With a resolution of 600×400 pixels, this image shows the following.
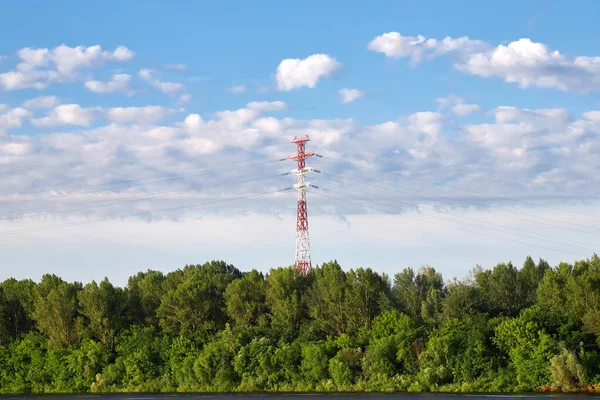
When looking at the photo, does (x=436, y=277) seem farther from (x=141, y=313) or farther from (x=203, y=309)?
(x=141, y=313)

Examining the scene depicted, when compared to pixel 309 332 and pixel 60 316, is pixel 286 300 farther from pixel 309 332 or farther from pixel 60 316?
pixel 60 316

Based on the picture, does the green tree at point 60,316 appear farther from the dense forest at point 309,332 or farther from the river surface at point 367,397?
the river surface at point 367,397

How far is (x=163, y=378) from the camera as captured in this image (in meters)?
102

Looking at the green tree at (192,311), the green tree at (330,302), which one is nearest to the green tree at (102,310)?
the green tree at (192,311)

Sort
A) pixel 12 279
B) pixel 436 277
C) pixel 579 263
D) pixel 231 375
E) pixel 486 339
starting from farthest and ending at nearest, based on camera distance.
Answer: pixel 12 279
pixel 436 277
pixel 579 263
pixel 231 375
pixel 486 339

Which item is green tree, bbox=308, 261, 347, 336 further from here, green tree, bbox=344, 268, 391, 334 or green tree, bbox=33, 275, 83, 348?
green tree, bbox=33, 275, 83, 348

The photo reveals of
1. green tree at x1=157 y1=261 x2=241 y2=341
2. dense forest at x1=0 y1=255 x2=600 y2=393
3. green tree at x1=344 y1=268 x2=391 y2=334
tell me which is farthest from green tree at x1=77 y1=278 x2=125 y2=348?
green tree at x1=344 y1=268 x2=391 y2=334

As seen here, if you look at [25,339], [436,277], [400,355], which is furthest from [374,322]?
[25,339]

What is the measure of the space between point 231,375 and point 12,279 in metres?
44.6

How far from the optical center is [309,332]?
10112 centimetres

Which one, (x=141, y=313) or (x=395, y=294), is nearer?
(x=395, y=294)

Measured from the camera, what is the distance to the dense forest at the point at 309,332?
8650cm

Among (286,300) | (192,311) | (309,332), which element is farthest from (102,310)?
(309,332)

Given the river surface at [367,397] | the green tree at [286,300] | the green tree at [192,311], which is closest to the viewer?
the river surface at [367,397]
